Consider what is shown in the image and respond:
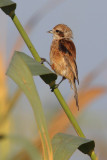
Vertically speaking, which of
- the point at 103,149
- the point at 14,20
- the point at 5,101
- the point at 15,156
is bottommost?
the point at 103,149

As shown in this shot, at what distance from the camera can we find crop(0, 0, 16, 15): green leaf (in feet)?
5.05

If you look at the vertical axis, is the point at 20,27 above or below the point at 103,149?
above

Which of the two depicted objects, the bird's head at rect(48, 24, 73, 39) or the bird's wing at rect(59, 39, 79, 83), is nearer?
the bird's wing at rect(59, 39, 79, 83)

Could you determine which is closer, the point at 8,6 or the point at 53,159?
the point at 53,159

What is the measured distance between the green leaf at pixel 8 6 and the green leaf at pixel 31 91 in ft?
0.98

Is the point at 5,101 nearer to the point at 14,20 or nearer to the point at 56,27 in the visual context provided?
the point at 14,20

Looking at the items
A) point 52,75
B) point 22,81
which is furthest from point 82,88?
point 22,81

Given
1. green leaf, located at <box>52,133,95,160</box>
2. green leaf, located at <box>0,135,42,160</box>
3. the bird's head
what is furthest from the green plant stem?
the bird's head

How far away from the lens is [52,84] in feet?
5.68

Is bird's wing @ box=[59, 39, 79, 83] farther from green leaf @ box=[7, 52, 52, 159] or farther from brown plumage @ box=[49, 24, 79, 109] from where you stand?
green leaf @ box=[7, 52, 52, 159]

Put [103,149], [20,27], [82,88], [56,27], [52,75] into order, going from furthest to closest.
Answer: [56,27], [103,149], [82,88], [52,75], [20,27]

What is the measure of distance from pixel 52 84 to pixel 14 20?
1.12 feet

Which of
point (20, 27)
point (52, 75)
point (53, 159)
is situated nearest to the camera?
point (53, 159)

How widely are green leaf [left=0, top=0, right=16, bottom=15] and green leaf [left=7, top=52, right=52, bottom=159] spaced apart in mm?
299
